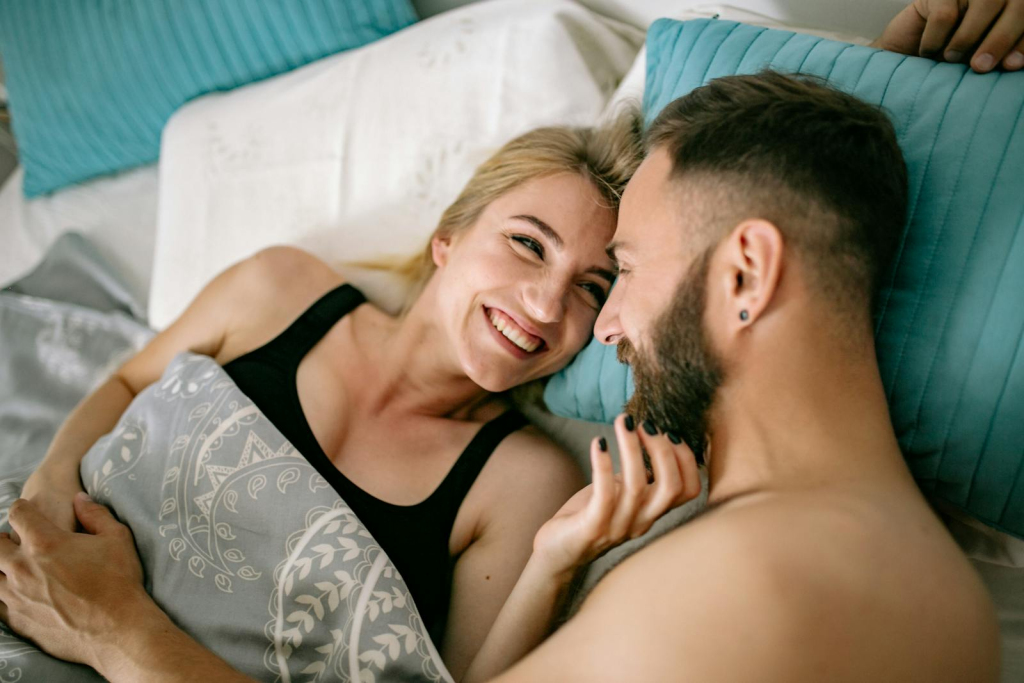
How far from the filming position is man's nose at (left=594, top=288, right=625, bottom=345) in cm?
95

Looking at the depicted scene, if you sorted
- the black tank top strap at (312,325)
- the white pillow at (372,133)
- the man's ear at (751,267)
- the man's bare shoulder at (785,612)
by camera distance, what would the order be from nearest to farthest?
the man's bare shoulder at (785,612) < the man's ear at (751,267) < the black tank top strap at (312,325) < the white pillow at (372,133)

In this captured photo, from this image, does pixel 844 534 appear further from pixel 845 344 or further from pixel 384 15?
pixel 384 15

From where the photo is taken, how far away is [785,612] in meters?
0.58

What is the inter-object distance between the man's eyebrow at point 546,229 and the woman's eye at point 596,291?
0.09m

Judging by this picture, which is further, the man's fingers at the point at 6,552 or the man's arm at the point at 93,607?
the man's fingers at the point at 6,552

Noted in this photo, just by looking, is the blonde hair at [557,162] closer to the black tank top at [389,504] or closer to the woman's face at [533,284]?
the woman's face at [533,284]

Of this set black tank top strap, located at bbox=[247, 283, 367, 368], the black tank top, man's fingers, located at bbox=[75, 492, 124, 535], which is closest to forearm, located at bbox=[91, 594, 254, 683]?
man's fingers, located at bbox=[75, 492, 124, 535]

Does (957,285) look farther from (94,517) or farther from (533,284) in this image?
(94,517)

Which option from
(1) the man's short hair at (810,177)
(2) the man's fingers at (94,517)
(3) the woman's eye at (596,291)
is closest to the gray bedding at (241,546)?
(2) the man's fingers at (94,517)

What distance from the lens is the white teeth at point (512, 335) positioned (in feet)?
3.74

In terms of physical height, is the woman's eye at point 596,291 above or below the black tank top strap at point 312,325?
above

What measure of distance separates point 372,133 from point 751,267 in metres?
1.09

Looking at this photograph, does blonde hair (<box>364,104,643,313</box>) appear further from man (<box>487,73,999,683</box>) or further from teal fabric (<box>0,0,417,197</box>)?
teal fabric (<box>0,0,417,197</box>)

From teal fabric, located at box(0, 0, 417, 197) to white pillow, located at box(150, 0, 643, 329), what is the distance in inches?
2.8
